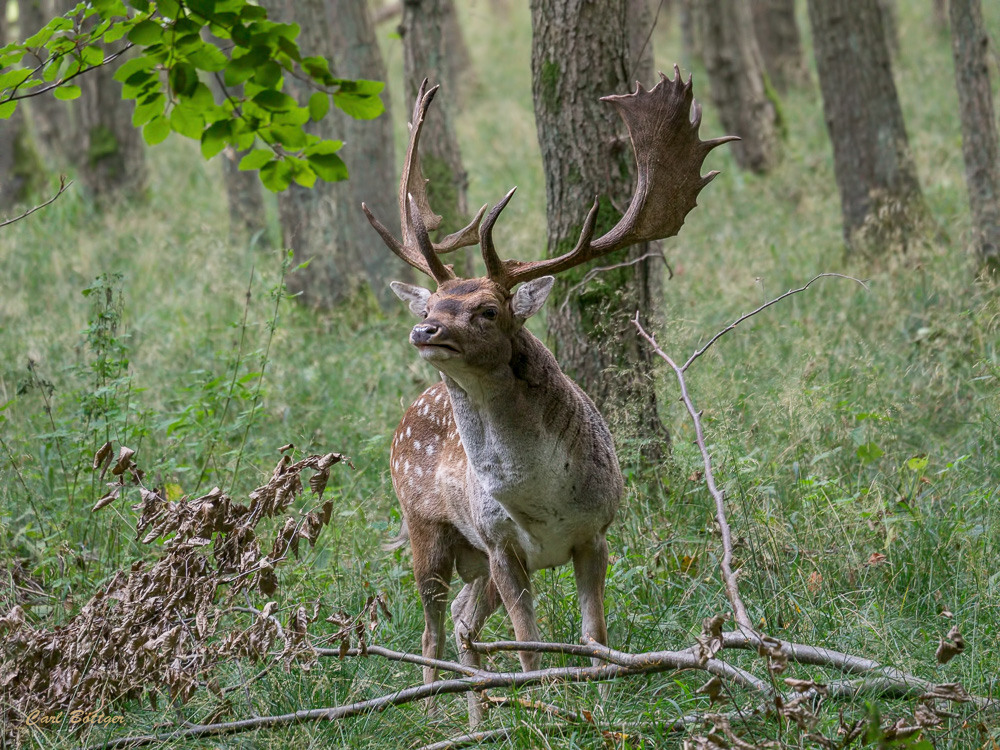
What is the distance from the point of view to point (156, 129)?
4.47 metres

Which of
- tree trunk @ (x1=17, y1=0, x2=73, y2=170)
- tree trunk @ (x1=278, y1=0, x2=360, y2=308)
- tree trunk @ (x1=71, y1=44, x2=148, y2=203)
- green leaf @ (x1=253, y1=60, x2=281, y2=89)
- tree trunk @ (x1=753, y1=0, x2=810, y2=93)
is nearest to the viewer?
green leaf @ (x1=253, y1=60, x2=281, y2=89)

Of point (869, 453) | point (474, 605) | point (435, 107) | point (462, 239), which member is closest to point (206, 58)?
point (462, 239)

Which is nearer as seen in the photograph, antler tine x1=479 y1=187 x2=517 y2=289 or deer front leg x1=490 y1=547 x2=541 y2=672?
antler tine x1=479 y1=187 x2=517 y2=289

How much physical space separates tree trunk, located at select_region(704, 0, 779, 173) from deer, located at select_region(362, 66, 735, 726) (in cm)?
1029

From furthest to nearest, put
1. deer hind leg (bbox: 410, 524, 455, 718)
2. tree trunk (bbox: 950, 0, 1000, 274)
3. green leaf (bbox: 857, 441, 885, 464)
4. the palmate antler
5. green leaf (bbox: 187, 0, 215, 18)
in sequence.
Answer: tree trunk (bbox: 950, 0, 1000, 274) < green leaf (bbox: 857, 441, 885, 464) < deer hind leg (bbox: 410, 524, 455, 718) < the palmate antler < green leaf (bbox: 187, 0, 215, 18)

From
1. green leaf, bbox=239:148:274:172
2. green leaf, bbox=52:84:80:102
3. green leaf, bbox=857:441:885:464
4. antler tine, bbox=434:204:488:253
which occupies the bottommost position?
green leaf, bbox=857:441:885:464

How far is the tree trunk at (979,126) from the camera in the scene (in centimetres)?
857

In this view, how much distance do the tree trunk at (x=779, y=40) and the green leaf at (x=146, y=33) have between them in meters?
16.4

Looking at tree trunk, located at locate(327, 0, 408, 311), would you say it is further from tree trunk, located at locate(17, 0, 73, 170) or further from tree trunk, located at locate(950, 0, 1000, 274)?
tree trunk, located at locate(17, 0, 73, 170)

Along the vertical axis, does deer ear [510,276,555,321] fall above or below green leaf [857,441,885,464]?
above

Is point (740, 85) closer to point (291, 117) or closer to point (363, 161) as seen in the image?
point (363, 161)

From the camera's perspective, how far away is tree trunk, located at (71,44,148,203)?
1490 centimetres

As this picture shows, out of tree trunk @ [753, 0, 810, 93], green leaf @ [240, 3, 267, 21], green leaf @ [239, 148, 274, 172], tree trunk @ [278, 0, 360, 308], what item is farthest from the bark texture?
tree trunk @ [753, 0, 810, 93]

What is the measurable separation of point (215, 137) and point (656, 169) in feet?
6.03
